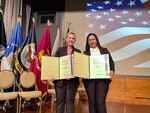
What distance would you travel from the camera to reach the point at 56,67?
293cm

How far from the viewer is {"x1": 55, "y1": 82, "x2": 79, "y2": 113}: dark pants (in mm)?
2875

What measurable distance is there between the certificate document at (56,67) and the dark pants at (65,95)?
0.51 ft

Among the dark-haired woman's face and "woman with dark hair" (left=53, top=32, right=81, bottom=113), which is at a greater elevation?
the dark-haired woman's face

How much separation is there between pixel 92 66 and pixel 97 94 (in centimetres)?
40

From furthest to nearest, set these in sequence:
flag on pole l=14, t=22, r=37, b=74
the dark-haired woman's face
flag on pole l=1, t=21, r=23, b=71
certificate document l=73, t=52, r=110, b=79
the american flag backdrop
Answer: the american flag backdrop < flag on pole l=14, t=22, r=37, b=74 < flag on pole l=1, t=21, r=23, b=71 < the dark-haired woman's face < certificate document l=73, t=52, r=110, b=79

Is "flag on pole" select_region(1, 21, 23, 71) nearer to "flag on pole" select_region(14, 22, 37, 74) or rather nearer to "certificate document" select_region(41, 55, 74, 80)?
"flag on pole" select_region(14, 22, 37, 74)

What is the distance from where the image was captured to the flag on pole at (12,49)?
15.3 feet

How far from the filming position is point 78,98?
242 inches

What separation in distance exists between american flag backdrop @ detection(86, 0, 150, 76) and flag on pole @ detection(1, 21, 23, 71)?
84.0 inches

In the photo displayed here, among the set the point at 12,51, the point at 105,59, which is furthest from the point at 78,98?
the point at 105,59

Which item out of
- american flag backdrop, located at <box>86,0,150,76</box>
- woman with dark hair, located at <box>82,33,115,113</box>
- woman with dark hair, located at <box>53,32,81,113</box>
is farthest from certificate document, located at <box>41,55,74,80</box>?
american flag backdrop, located at <box>86,0,150,76</box>

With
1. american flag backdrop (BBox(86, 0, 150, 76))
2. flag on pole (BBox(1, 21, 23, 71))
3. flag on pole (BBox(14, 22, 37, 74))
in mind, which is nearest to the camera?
flag on pole (BBox(1, 21, 23, 71))

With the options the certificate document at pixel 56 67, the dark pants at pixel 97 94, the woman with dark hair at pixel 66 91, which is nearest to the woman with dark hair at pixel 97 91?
the dark pants at pixel 97 94

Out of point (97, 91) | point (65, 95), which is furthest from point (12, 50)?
point (97, 91)
